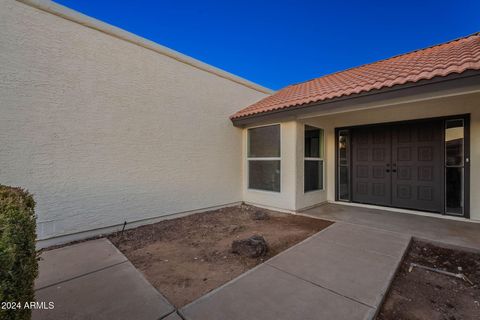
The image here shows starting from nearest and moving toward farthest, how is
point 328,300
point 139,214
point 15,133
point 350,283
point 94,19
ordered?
1. point 328,300
2. point 350,283
3. point 15,133
4. point 94,19
5. point 139,214

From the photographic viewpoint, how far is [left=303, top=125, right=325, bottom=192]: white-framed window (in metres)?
6.29

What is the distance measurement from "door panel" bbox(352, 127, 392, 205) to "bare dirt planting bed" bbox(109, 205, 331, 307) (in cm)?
258

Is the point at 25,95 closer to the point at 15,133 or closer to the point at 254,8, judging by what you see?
the point at 15,133

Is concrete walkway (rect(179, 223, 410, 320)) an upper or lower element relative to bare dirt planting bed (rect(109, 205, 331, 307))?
upper

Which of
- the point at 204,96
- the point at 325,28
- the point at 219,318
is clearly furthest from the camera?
the point at 325,28

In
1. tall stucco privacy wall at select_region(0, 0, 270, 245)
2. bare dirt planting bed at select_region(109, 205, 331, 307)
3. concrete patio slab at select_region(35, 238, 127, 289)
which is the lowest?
bare dirt planting bed at select_region(109, 205, 331, 307)

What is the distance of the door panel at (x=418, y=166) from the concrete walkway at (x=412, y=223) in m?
0.55

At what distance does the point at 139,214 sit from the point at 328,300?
4146 millimetres

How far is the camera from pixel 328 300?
218 centimetres

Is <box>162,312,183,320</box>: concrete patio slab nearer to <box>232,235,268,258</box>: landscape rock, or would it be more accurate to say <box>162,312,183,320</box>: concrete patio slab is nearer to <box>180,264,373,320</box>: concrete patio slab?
<box>180,264,373,320</box>: concrete patio slab

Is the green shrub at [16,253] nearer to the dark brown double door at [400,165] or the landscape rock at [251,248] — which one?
the landscape rock at [251,248]

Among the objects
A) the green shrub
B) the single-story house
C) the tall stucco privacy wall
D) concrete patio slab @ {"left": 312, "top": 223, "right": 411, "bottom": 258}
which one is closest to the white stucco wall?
the single-story house

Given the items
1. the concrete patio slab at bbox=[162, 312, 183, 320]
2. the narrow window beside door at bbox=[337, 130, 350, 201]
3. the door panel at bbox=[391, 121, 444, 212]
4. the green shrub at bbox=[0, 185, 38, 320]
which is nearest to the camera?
the green shrub at bbox=[0, 185, 38, 320]

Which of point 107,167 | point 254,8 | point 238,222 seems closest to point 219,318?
point 238,222
